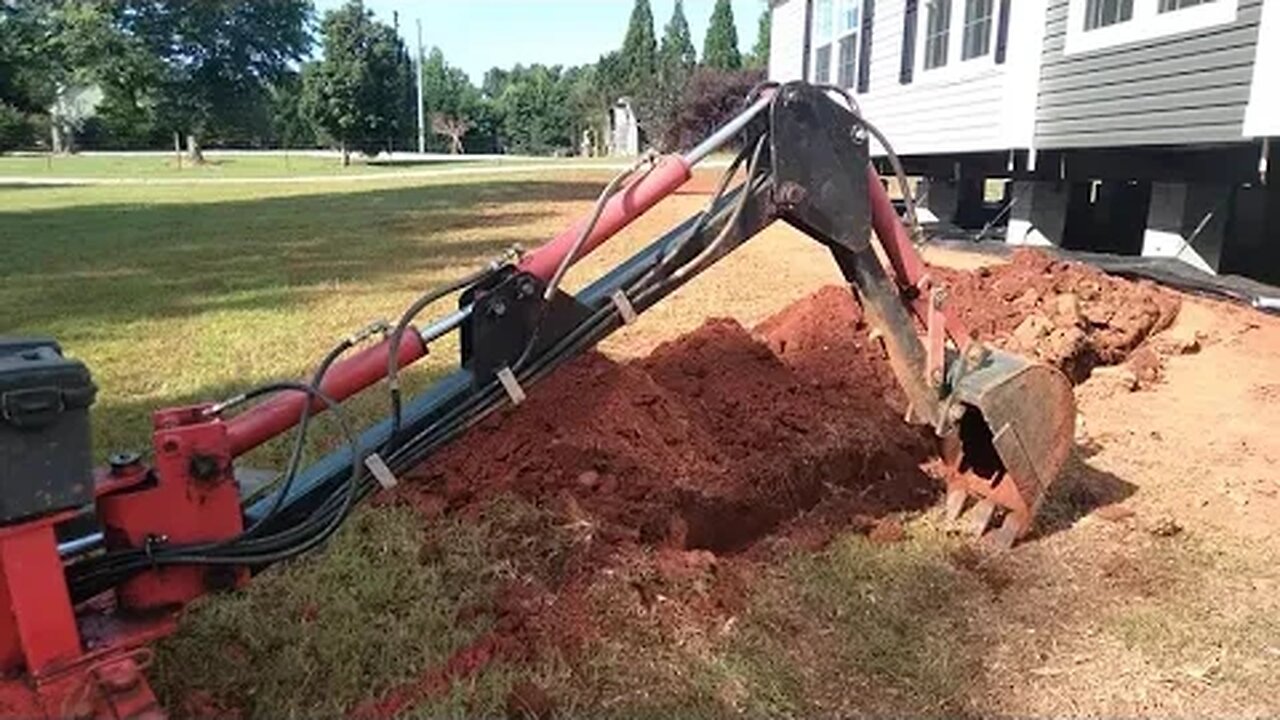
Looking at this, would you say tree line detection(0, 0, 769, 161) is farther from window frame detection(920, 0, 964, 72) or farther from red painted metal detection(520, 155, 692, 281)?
red painted metal detection(520, 155, 692, 281)

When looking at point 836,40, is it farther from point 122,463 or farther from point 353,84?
point 353,84

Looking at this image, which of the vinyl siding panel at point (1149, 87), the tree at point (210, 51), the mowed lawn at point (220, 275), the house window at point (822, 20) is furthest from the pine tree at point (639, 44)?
the vinyl siding panel at point (1149, 87)

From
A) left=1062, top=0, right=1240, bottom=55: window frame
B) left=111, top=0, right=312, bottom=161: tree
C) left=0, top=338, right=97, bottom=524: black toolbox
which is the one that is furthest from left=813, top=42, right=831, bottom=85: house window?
left=111, top=0, right=312, bottom=161: tree

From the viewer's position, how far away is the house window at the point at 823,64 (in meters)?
16.5

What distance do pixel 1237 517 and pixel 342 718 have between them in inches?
138

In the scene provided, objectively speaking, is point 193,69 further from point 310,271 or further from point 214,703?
point 214,703

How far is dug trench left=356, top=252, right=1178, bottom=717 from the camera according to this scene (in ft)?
10.6

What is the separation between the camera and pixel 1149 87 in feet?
26.5

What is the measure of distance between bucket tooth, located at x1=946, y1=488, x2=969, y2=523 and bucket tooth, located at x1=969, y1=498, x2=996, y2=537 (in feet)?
0.26

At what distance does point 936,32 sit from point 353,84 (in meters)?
45.5

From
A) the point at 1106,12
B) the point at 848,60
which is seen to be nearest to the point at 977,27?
the point at 1106,12

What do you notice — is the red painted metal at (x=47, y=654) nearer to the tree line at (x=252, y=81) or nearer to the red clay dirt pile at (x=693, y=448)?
the red clay dirt pile at (x=693, y=448)

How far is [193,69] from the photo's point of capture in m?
49.1

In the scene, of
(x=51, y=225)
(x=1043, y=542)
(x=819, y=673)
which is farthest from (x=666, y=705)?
(x=51, y=225)
